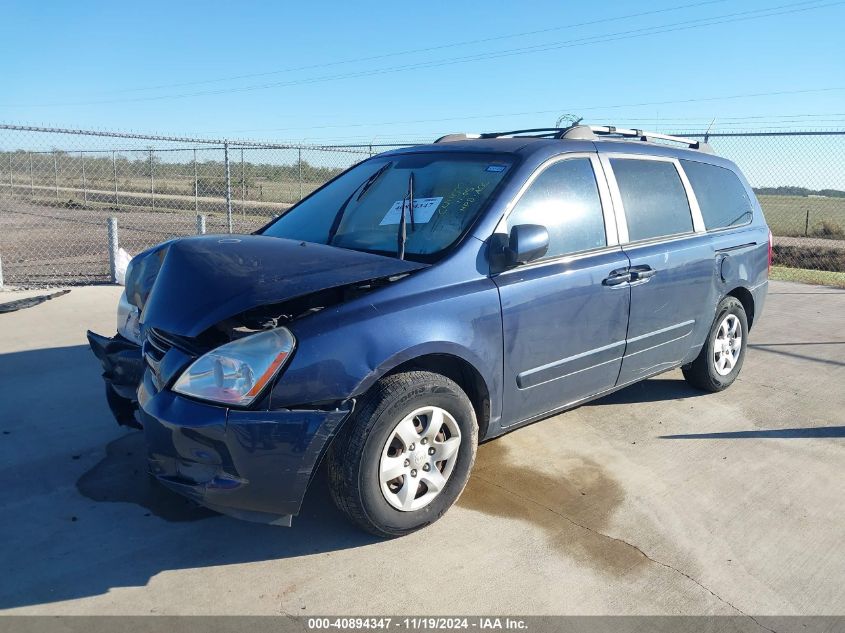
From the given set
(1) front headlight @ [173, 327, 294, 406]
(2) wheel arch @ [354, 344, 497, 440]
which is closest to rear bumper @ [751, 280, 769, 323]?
(2) wheel arch @ [354, 344, 497, 440]

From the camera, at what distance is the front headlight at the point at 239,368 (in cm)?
273

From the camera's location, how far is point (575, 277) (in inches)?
148

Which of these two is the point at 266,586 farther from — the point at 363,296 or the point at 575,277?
the point at 575,277

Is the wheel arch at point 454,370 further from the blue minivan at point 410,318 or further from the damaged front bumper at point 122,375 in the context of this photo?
the damaged front bumper at point 122,375

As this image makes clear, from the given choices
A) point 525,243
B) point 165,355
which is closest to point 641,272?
point 525,243

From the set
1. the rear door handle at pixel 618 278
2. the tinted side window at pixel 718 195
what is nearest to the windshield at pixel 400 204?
the rear door handle at pixel 618 278

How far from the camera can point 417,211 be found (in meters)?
3.69

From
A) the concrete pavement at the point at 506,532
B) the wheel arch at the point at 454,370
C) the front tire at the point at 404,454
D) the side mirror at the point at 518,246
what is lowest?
the concrete pavement at the point at 506,532

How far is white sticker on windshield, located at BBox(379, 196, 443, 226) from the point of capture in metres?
3.64

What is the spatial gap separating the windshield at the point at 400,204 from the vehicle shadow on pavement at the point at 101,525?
1295 mm

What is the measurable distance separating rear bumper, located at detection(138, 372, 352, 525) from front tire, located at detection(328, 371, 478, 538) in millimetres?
138

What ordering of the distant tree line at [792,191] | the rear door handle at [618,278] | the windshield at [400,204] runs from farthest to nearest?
the distant tree line at [792,191]
the rear door handle at [618,278]
the windshield at [400,204]

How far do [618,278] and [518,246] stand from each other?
3.09ft

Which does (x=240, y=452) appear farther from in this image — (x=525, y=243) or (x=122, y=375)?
(x=525, y=243)
